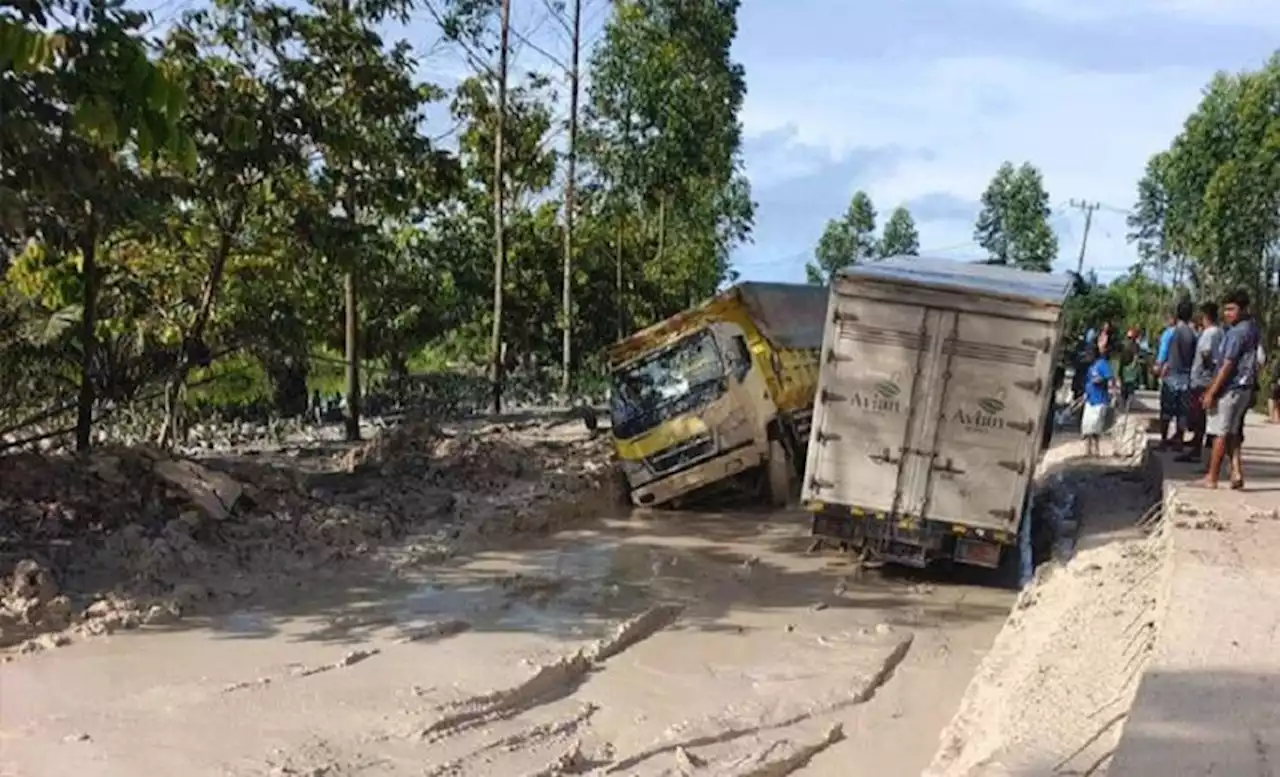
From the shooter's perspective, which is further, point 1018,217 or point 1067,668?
point 1018,217

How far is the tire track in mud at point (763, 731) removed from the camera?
678 cm

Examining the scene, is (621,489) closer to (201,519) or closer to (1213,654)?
(201,519)

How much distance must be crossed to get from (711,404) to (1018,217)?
61843 millimetres

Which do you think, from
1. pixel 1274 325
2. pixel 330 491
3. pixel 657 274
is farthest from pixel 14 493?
pixel 1274 325

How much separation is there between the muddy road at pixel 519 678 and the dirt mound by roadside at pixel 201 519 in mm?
424

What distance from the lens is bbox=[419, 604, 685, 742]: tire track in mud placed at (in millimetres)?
7000

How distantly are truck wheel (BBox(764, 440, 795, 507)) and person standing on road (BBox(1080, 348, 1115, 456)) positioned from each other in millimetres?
4259

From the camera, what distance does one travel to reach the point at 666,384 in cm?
1439

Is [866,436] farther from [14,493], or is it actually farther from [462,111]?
[462,111]

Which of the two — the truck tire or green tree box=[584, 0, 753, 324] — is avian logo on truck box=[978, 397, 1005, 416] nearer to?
the truck tire

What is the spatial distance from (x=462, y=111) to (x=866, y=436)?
12.9m

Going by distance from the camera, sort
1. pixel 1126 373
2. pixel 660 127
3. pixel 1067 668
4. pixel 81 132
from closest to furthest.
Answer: pixel 81 132, pixel 1067 668, pixel 1126 373, pixel 660 127

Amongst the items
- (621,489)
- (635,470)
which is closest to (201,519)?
(635,470)

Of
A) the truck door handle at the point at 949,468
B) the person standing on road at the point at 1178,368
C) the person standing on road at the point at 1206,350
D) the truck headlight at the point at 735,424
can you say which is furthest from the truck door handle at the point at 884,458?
the person standing on road at the point at 1178,368
